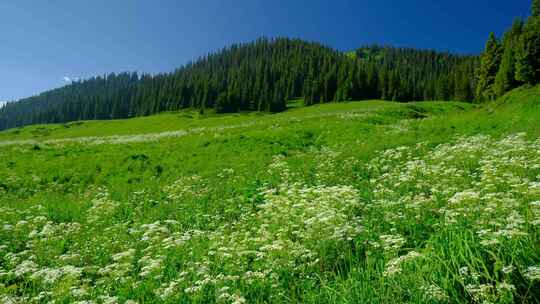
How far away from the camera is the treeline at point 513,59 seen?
48125 millimetres

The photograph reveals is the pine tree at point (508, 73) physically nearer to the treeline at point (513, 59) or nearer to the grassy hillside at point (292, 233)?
the treeline at point (513, 59)

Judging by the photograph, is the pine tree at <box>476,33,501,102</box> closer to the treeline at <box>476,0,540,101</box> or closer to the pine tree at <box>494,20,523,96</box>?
the treeline at <box>476,0,540,101</box>

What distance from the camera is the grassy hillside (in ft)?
12.5

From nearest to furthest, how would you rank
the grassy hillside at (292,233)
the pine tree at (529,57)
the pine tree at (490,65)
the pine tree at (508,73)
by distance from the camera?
the grassy hillside at (292,233) < the pine tree at (529,57) < the pine tree at (508,73) < the pine tree at (490,65)

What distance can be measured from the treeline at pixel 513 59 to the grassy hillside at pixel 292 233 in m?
45.1

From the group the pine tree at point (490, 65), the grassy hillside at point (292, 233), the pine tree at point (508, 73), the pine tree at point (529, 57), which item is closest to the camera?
the grassy hillside at point (292, 233)

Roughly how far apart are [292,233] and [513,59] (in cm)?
6634

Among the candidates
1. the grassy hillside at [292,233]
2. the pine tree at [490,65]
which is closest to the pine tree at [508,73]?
the pine tree at [490,65]

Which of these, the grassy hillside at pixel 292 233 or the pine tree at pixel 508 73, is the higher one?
the pine tree at pixel 508 73

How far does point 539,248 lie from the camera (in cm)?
374

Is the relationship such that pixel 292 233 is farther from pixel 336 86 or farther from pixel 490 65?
pixel 336 86

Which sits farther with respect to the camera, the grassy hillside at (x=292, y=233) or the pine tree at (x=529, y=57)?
the pine tree at (x=529, y=57)

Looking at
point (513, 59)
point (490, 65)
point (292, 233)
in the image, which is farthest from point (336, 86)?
point (292, 233)

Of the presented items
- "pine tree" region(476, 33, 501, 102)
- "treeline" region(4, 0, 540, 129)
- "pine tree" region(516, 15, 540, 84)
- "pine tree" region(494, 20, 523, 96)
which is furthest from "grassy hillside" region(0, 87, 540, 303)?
"pine tree" region(476, 33, 501, 102)
